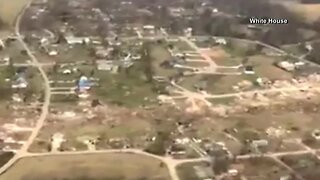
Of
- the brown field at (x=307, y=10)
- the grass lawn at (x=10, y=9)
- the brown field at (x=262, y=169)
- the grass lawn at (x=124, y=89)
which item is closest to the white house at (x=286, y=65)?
the brown field at (x=307, y=10)

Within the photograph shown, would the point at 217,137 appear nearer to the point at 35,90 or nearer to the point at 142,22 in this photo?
the point at 35,90

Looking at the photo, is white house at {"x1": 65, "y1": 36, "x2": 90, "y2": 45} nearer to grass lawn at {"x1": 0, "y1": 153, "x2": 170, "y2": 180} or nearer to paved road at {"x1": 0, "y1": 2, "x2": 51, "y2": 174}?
paved road at {"x1": 0, "y1": 2, "x2": 51, "y2": 174}

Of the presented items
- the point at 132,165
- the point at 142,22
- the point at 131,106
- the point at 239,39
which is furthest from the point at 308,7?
the point at 132,165

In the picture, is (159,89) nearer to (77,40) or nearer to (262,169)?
(77,40)

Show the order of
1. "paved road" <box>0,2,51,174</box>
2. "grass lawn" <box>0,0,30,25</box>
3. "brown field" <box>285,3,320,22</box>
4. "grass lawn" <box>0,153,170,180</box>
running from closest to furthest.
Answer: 1. "grass lawn" <box>0,153,170,180</box>
2. "paved road" <box>0,2,51,174</box>
3. "grass lawn" <box>0,0,30,25</box>
4. "brown field" <box>285,3,320,22</box>

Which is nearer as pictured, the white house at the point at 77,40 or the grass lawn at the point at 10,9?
the white house at the point at 77,40

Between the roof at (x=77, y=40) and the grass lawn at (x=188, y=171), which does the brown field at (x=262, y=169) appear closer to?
the grass lawn at (x=188, y=171)

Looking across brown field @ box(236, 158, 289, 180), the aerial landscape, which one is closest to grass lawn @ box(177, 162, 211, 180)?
the aerial landscape
